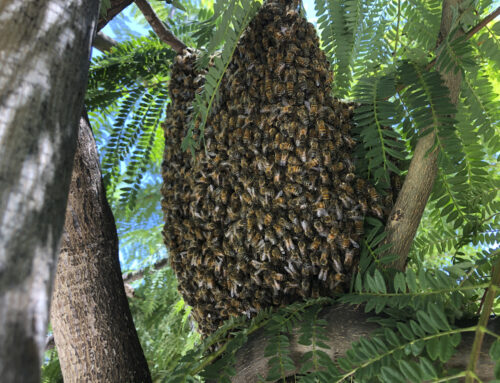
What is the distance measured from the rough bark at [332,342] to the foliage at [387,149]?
0.02 meters

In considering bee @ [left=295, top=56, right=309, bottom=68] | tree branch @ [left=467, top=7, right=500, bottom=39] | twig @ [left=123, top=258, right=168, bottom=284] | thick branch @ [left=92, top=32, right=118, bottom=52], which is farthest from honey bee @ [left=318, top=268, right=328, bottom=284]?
twig @ [left=123, top=258, right=168, bottom=284]

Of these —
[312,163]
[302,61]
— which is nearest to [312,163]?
[312,163]

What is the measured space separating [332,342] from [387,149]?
479 mm

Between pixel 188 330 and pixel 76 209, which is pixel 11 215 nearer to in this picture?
pixel 76 209

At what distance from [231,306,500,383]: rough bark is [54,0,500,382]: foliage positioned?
2cm

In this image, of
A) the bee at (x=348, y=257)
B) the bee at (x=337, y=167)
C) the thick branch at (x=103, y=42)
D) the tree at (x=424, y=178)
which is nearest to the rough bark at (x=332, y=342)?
the tree at (x=424, y=178)

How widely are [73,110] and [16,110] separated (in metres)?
0.07

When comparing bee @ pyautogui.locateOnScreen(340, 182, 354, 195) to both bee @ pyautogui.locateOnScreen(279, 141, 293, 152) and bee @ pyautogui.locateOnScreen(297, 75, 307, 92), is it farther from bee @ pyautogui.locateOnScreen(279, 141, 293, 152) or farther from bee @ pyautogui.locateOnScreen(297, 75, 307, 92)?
bee @ pyautogui.locateOnScreen(297, 75, 307, 92)

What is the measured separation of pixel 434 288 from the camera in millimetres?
905

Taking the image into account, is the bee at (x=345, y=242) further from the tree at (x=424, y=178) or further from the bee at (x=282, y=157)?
the bee at (x=282, y=157)

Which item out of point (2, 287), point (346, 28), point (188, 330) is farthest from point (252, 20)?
point (188, 330)

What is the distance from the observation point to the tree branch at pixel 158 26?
5.48 feet

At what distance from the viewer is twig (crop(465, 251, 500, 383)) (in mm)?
746

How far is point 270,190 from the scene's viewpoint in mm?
1236
